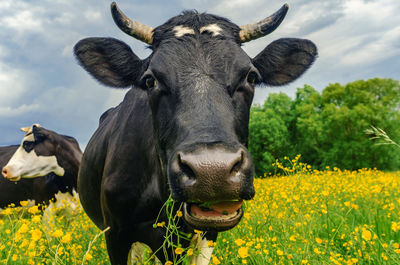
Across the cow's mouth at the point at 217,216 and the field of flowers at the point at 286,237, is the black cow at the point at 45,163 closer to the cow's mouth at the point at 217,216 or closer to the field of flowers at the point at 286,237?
the field of flowers at the point at 286,237

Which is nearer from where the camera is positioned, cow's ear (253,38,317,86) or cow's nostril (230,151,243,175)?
cow's nostril (230,151,243,175)

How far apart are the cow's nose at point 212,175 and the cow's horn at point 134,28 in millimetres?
1777

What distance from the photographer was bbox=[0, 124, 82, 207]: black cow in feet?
27.3

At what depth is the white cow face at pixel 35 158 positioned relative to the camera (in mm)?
8227

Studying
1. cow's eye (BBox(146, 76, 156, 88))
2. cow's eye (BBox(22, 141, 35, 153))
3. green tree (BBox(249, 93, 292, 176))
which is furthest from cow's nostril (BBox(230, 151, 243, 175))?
green tree (BBox(249, 93, 292, 176))

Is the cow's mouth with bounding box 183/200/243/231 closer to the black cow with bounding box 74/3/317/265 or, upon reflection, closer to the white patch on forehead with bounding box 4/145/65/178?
the black cow with bounding box 74/3/317/265

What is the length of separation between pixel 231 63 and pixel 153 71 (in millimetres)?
640

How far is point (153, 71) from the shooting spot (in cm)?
270

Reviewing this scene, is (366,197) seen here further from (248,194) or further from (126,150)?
(248,194)

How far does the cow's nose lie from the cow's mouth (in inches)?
7.6

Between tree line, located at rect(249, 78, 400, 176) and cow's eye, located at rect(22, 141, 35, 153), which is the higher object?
cow's eye, located at rect(22, 141, 35, 153)

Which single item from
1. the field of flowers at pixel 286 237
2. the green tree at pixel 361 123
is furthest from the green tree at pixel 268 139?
the field of flowers at pixel 286 237

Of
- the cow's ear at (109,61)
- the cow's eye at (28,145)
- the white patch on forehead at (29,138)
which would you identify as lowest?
the cow's eye at (28,145)

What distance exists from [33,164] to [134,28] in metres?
6.52
